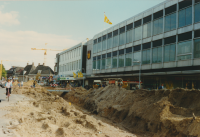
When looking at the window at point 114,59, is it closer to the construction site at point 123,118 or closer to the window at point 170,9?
the window at point 170,9

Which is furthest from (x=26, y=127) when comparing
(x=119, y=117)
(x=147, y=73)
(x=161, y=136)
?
(x=147, y=73)

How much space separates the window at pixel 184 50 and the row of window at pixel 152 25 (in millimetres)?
2686

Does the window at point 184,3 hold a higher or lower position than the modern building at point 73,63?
higher

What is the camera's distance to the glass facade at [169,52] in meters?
29.7

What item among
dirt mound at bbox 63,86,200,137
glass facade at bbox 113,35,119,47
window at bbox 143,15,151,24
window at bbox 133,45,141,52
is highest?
window at bbox 143,15,151,24

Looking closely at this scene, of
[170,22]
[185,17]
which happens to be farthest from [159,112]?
[170,22]

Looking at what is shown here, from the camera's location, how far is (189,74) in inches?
1081

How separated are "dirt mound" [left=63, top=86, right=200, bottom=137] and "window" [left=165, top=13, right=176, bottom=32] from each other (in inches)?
588

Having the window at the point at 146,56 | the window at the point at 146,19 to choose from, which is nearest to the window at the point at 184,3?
the window at the point at 146,19

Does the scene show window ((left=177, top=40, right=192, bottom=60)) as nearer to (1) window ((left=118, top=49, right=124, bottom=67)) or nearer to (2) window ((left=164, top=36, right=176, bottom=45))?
(2) window ((left=164, top=36, right=176, bottom=45))

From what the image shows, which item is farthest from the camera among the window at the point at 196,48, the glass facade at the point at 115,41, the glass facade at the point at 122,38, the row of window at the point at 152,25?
the glass facade at the point at 115,41

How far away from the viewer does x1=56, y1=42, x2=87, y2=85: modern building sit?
62781 mm

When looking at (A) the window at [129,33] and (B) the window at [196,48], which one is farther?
(A) the window at [129,33]

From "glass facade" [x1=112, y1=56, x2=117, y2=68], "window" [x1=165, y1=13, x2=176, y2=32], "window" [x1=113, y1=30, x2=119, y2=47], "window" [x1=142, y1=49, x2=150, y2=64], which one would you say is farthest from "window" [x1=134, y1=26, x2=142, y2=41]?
"glass facade" [x1=112, y1=56, x2=117, y2=68]
